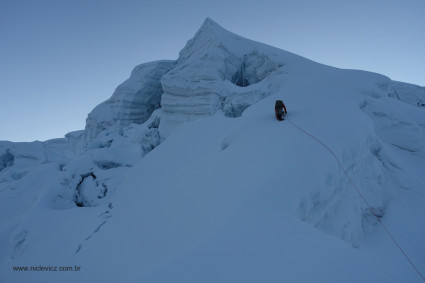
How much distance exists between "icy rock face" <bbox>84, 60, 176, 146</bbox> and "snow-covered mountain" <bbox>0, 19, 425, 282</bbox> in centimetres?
581

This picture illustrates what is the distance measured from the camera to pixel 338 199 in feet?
13.3

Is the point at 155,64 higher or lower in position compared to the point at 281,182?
higher

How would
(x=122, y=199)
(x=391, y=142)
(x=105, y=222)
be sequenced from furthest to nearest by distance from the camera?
(x=391, y=142)
(x=122, y=199)
(x=105, y=222)

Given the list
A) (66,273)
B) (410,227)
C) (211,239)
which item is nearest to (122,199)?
(66,273)

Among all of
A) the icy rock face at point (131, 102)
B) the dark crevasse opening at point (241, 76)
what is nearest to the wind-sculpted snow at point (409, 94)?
the dark crevasse opening at point (241, 76)

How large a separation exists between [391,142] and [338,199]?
14.7 feet

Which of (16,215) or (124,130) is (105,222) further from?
(124,130)

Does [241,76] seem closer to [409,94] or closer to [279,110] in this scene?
[279,110]

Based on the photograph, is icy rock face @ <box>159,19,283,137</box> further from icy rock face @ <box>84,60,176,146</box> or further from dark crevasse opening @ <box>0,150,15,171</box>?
dark crevasse opening @ <box>0,150,15,171</box>

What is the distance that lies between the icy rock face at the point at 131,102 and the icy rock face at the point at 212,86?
16.9ft

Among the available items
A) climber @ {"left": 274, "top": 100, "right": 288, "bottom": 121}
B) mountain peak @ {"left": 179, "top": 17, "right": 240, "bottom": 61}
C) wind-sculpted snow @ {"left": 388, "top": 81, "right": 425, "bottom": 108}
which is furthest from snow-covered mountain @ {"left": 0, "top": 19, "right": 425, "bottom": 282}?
wind-sculpted snow @ {"left": 388, "top": 81, "right": 425, "bottom": 108}

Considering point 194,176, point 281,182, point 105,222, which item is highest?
point 281,182

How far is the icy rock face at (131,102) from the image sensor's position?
15719mm

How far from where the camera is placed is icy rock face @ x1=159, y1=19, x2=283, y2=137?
1000 cm
